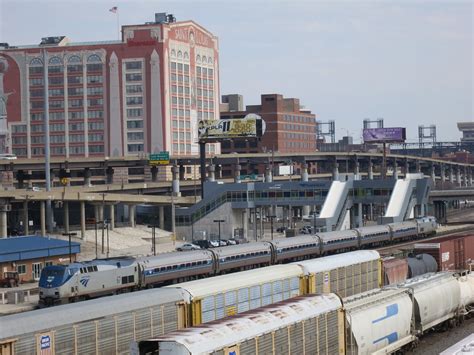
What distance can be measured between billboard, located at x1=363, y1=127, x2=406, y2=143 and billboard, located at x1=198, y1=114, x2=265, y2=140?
126ft

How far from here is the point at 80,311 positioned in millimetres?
32281

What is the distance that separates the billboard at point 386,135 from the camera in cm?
18150

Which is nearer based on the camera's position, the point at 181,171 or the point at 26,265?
the point at 26,265

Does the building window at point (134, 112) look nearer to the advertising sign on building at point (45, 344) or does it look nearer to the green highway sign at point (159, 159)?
the green highway sign at point (159, 159)

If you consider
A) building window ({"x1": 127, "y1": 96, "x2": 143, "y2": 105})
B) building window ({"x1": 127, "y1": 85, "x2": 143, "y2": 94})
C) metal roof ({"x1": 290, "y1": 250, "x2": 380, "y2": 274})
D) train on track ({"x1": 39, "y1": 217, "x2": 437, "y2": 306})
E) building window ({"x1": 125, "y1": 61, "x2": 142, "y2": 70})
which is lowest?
train on track ({"x1": 39, "y1": 217, "x2": 437, "y2": 306})

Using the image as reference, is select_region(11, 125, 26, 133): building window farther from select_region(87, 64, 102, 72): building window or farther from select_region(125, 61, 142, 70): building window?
select_region(125, 61, 142, 70): building window

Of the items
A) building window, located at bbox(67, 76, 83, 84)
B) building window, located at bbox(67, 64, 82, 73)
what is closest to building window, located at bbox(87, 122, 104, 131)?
building window, located at bbox(67, 76, 83, 84)

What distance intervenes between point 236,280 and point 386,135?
5719 inches

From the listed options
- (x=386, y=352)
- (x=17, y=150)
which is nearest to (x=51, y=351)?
(x=386, y=352)

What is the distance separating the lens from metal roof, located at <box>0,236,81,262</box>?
75375 mm

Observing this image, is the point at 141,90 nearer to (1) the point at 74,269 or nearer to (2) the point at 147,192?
(2) the point at 147,192

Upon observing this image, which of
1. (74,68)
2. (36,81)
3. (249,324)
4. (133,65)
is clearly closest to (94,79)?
(74,68)

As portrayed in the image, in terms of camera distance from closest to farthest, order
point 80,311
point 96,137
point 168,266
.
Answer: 1. point 80,311
2. point 168,266
3. point 96,137

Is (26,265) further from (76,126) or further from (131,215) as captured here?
(76,126)
